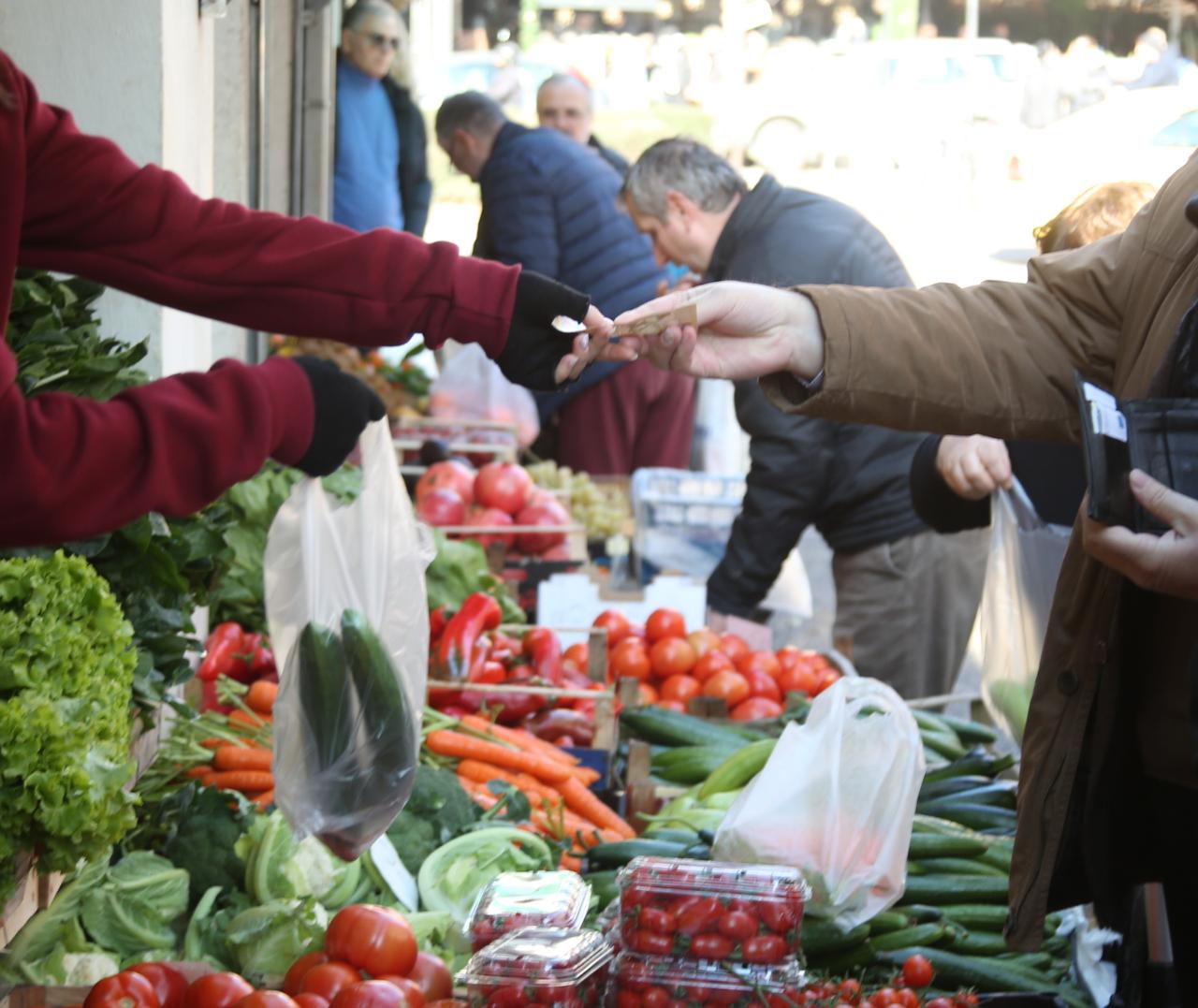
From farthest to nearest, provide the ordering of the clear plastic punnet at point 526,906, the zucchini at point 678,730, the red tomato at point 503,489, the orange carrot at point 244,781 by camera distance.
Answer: the red tomato at point 503,489
the zucchini at point 678,730
the orange carrot at point 244,781
the clear plastic punnet at point 526,906

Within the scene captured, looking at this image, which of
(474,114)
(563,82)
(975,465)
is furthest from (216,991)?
(563,82)

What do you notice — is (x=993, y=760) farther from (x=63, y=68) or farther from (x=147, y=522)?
(x=63, y=68)

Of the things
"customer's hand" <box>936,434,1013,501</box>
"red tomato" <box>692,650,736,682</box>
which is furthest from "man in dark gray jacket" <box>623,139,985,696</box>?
"customer's hand" <box>936,434,1013,501</box>

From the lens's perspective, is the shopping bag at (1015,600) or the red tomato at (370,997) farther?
the shopping bag at (1015,600)

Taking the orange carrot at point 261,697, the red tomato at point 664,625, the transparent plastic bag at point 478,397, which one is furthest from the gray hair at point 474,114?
the orange carrot at point 261,697

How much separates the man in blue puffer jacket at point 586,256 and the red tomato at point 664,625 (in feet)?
7.79

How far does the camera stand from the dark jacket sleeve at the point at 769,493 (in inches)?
190

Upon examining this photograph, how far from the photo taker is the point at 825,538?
5.25 metres

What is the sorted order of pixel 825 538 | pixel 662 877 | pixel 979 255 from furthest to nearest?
pixel 979 255 < pixel 825 538 < pixel 662 877

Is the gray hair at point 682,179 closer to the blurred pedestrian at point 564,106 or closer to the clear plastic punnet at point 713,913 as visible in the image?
the blurred pedestrian at point 564,106

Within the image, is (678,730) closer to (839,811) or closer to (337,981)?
(839,811)

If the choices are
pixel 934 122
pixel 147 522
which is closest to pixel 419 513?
pixel 147 522

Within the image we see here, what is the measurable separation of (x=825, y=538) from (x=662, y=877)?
307 cm

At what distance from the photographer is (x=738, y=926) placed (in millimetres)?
2229
